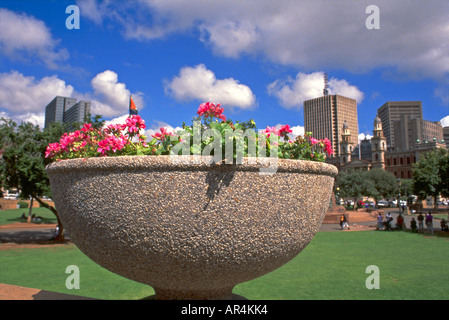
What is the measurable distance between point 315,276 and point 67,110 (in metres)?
16.2

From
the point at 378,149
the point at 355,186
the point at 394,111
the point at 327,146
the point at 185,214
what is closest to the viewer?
the point at 185,214

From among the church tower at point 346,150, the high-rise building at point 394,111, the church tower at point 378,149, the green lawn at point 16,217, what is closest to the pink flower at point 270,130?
the green lawn at point 16,217

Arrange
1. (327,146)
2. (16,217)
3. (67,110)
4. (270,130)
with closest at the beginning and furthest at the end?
(270,130) → (327,146) → (67,110) → (16,217)

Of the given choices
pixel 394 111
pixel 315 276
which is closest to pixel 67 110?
pixel 315 276

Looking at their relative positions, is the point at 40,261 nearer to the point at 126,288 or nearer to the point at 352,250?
the point at 126,288

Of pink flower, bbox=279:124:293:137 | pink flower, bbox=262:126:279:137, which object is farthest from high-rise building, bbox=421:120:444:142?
pink flower, bbox=262:126:279:137

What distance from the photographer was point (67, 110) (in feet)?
59.0

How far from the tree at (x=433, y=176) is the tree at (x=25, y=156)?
1884 cm

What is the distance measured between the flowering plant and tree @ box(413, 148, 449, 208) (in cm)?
1823

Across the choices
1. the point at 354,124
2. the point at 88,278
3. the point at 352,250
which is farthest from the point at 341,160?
the point at 88,278

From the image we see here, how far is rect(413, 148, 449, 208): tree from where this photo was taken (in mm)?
17625

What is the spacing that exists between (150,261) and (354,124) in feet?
498

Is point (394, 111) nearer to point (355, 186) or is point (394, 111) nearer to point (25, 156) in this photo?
point (355, 186)
